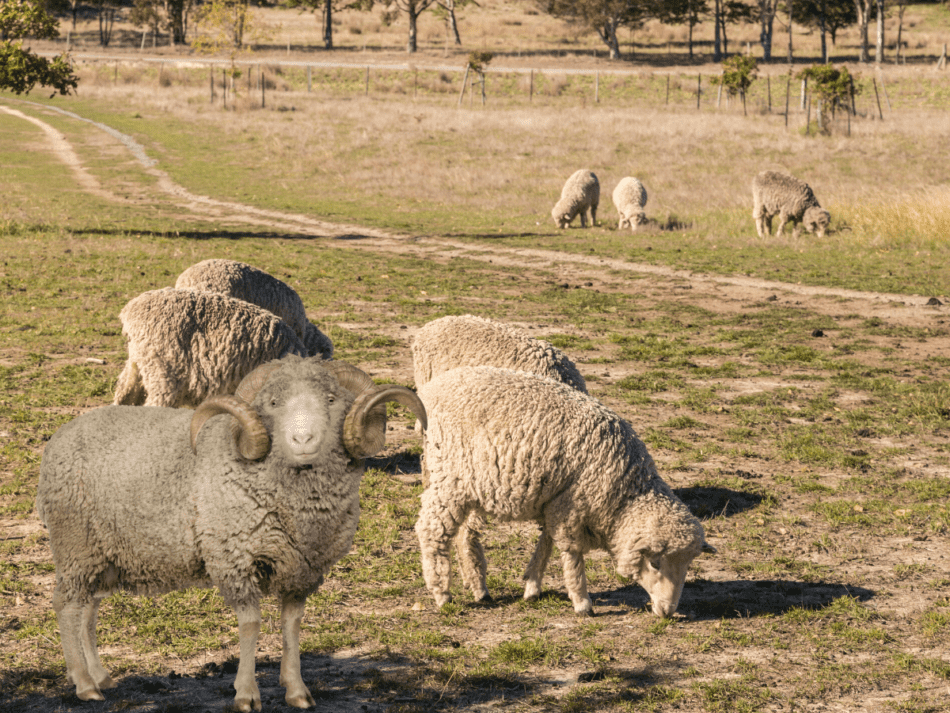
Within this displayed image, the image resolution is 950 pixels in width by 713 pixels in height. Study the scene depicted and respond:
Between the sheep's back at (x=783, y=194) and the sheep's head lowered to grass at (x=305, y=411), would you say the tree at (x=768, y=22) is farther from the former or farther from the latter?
the sheep's head lowered to grass at (x=305, y=411)

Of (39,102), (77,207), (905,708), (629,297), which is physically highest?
(39,102)

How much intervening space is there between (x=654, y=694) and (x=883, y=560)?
3.01m

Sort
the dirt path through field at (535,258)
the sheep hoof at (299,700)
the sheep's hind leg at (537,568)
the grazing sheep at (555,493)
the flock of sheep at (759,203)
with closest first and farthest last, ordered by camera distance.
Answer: the sheep hoof at (299,700)
the grazing sheep at (555,493)
the sheep's hind leg at (537,568)
the dirt path through field at (535,258)
the flock of sheep at (759,203)

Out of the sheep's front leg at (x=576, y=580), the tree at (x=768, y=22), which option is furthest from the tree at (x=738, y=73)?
the sheep's front leg at (x=576, y=580)

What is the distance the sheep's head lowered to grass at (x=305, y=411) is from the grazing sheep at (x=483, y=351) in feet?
12.4

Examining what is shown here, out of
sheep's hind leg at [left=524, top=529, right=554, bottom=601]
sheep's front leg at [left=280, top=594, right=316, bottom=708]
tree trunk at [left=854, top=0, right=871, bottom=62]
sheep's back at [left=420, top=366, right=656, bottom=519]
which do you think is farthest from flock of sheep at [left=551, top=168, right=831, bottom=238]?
tree trunk at [left=854, top=0, right=871, bottom=62]

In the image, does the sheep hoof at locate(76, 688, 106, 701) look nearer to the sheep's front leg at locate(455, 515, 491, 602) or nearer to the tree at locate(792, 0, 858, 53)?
the sheep's front leg at locate(455, 515, 491, 602)

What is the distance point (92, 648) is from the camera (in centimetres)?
507

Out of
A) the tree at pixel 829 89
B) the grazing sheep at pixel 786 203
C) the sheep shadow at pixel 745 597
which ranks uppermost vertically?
the tree at pixel 829 89

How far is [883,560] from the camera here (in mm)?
7590

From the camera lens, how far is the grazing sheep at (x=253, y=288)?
10156mm

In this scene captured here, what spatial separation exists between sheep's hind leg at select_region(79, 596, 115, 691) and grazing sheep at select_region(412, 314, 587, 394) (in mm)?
4266

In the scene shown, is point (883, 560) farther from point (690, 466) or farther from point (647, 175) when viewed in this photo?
point (647, 175)

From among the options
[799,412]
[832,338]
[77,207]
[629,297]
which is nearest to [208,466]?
[799,412]
